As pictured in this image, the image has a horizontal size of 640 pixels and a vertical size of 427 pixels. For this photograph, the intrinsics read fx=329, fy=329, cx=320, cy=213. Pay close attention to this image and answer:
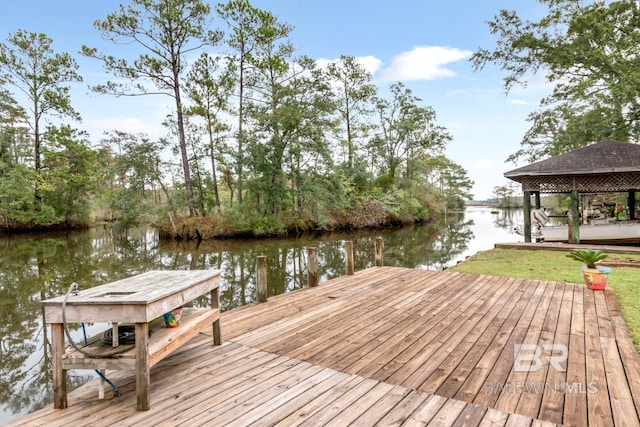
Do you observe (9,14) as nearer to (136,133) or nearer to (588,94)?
(136,133)

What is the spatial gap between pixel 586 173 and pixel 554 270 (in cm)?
399

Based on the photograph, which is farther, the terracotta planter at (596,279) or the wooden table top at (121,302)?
the terracotta planter at (596,279)

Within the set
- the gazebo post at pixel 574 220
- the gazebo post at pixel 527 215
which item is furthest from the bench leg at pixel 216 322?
the gazebo post at pixel 574 220

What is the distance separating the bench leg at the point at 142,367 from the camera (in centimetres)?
190

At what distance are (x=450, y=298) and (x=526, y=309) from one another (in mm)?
865

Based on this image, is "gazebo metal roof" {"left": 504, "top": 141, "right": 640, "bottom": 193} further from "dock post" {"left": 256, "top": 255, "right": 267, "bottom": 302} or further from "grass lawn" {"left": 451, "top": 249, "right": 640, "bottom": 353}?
"dock post" {"left": 256, "top": 255, "right": 267, "bottom": 302}

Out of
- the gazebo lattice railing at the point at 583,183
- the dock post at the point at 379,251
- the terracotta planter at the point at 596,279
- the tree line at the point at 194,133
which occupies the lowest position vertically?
the terracotta planter at the point at 596,279

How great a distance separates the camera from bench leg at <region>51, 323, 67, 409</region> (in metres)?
1.91

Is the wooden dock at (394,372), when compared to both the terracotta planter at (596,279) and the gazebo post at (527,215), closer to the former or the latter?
the terracotta planter at (596,279)

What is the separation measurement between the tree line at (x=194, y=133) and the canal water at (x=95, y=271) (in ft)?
11.1

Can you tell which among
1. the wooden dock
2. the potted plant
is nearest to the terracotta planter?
the potted plant

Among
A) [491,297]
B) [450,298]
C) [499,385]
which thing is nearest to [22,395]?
[499,385]

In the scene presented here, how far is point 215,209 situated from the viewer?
1722cm

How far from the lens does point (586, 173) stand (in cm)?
875
